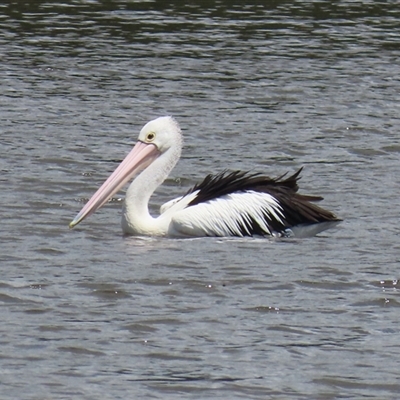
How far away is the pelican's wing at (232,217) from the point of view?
9.12 m

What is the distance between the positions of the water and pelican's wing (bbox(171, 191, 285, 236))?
0.13 m

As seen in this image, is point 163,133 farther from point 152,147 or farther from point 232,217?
point 232,217

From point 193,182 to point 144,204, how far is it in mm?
1469

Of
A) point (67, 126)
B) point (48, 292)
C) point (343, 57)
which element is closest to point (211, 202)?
point (48, 292)

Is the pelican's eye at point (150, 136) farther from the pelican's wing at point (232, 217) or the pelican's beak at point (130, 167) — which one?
the pelican's wing at point (232, 217)

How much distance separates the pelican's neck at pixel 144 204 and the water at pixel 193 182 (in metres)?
0.16

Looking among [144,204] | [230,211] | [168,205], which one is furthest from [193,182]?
[230,211]

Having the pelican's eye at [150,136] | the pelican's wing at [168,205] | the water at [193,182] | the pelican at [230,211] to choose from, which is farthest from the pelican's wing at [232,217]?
the pelican's eye at [150,136]

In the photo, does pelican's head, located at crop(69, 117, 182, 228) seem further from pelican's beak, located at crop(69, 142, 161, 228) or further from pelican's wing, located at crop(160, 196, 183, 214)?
pelican's wing, located at crop(160, 196, 183, 214)

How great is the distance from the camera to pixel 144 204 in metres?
9.41

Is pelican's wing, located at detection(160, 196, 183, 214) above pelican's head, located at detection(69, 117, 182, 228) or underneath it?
underneath

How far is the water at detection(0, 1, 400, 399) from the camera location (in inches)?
251

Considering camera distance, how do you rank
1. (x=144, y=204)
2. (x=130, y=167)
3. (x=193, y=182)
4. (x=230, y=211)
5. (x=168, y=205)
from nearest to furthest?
(x=230, y=211) → (x=144, y=204) → (x=168, y=205) → (x=130, y=167) → (x=193, y=182)

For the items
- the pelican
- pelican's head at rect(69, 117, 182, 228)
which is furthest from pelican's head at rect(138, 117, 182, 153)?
the pelican
